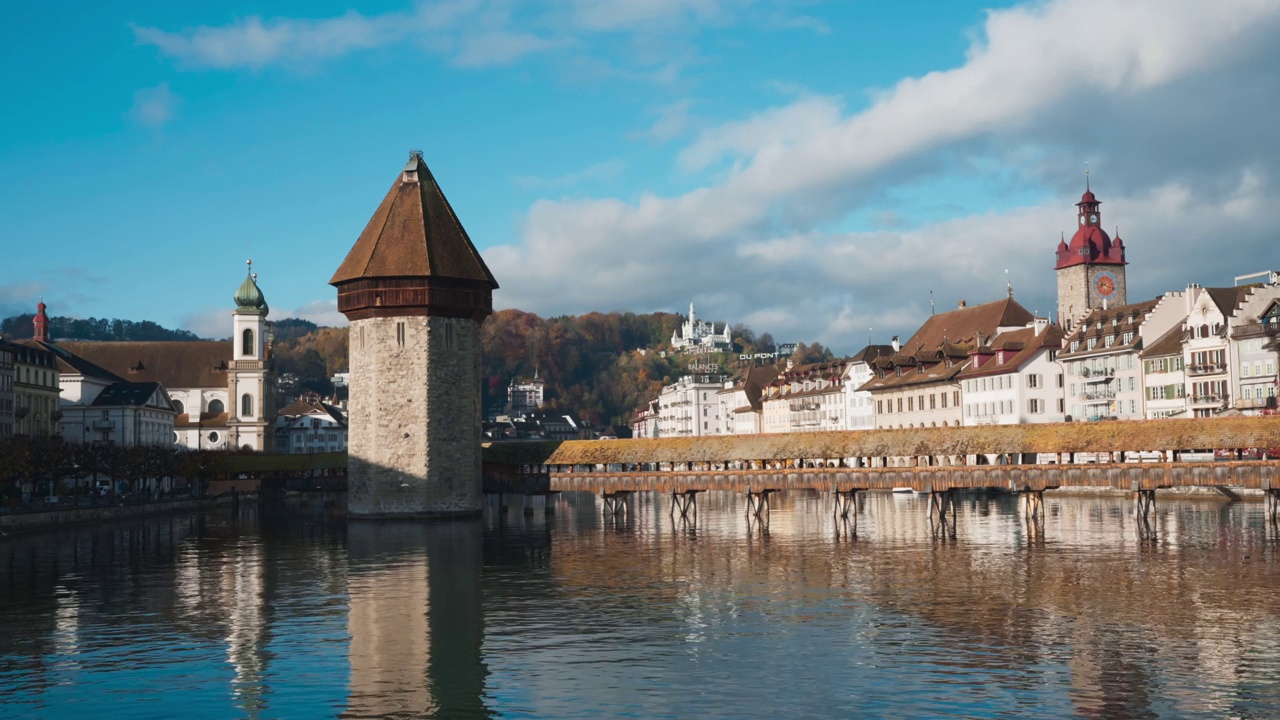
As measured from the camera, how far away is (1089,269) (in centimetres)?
9344

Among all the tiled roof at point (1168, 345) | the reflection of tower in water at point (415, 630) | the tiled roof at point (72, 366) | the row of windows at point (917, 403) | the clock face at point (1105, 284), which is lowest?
the reflection of tower in water at point (415, 630)

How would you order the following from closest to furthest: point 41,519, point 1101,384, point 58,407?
point 41,519, point 1101,384, point 58,407

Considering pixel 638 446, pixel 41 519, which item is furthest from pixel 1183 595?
pixel 41 519

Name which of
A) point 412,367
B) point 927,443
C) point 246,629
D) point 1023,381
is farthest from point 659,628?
point 1023,381

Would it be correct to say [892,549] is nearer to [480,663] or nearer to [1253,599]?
[1253,599]

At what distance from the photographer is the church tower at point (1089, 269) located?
93.6m

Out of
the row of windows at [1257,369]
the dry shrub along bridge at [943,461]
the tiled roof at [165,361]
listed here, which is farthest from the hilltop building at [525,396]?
the row of windows at [1257,369]

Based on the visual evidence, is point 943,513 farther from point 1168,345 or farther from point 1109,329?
point 1109,329

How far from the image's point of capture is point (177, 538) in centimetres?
4962

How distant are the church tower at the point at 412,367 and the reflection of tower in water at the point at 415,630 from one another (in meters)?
11.5

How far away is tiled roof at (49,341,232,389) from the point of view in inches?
4281

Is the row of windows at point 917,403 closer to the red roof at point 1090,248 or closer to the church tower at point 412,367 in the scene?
the red roof at point 1090,248

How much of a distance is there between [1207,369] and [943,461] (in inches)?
600

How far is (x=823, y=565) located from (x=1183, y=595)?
997 centimetres
